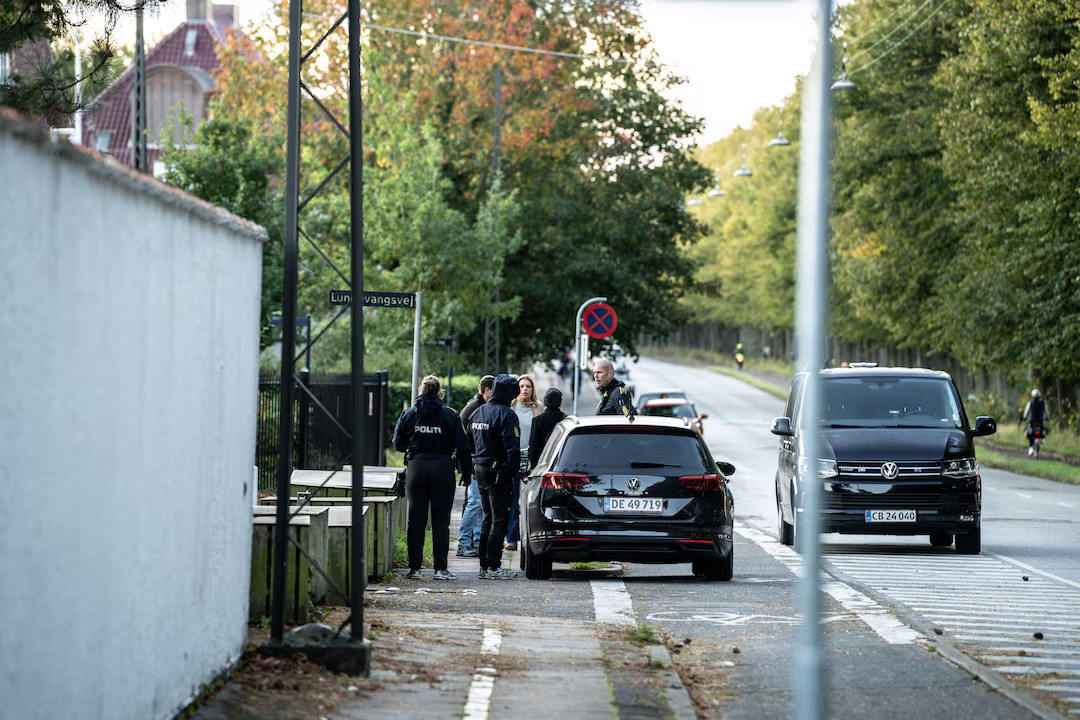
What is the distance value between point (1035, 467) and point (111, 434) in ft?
122

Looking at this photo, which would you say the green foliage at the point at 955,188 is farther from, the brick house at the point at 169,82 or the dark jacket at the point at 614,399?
the brick house at the point at 169,82

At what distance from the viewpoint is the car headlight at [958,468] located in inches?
729

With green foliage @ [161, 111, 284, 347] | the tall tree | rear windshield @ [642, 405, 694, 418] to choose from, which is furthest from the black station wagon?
rear windshield @ [642, 405, 694, 418]

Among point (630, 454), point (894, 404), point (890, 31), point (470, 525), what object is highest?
point (890, 31)

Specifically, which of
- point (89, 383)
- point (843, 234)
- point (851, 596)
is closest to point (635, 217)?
point (843, 234)

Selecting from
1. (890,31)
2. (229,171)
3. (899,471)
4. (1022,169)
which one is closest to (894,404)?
(899,471)

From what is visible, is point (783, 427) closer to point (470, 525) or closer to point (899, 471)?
point (899, 471)

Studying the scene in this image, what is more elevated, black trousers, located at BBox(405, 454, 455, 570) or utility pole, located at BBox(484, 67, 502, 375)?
utility pole, located at BBox(484, 67, 502, 375)

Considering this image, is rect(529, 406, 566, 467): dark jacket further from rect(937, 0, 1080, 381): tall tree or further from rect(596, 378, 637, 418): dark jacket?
rect(937, 0, 1080, 381): tall tree

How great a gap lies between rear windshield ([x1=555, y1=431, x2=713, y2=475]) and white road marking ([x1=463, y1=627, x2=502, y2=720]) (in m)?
4.70

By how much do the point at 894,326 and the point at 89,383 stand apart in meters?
59.3

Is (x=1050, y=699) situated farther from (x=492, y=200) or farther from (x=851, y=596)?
(x=492, y=200)

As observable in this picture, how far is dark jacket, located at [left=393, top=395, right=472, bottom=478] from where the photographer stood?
1509 centimetres

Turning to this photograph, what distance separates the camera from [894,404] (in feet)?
63.7
